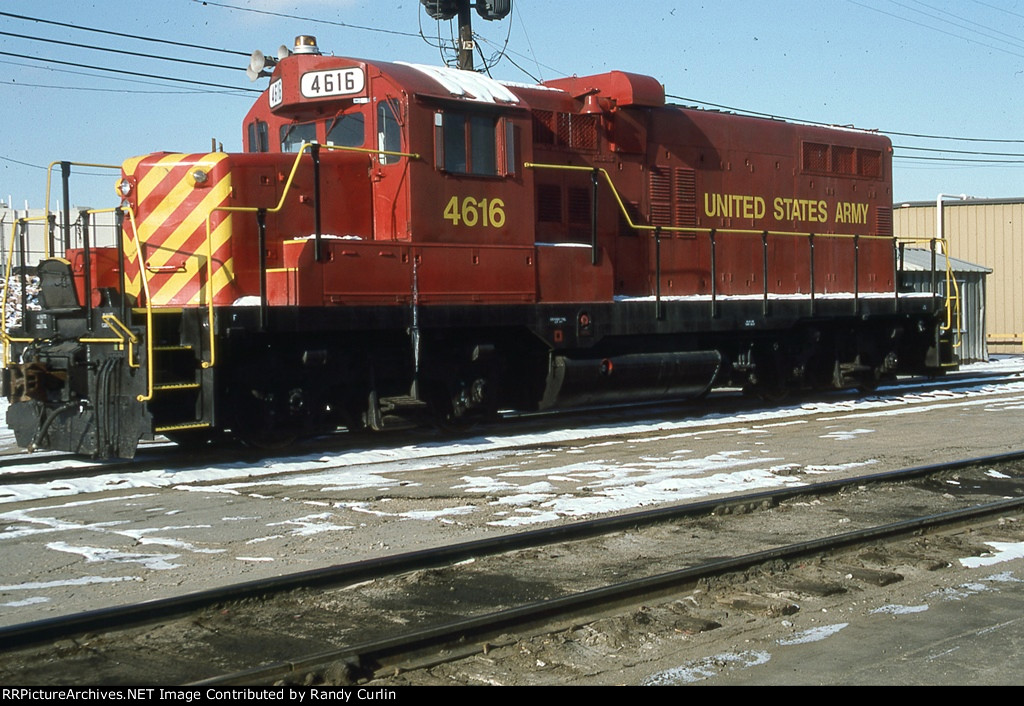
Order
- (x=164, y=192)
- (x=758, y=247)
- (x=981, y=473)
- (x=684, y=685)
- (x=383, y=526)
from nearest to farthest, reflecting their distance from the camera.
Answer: (x=684, y=685) → (x=383, y=526) → (x=981, y=473) → (x=164, y=192) → (x=758, y=247)

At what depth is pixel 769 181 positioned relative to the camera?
1521 centimetres

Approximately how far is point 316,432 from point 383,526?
361 centimetres

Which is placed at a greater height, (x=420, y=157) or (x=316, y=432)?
(x=420, y=157)

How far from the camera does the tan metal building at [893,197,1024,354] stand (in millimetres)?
33875

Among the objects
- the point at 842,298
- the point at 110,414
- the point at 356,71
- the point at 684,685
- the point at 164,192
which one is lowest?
the point at 684,685

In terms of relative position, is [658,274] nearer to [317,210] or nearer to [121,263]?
[317,210]

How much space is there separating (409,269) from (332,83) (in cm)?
205

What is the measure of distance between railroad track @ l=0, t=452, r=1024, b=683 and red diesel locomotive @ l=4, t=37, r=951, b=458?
13.9ft

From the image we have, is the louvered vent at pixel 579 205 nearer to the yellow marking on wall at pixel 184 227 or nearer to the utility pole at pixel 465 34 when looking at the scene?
the yellow marking on wall at pixel 184 227

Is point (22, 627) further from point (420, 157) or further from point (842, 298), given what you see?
point (842, 298)

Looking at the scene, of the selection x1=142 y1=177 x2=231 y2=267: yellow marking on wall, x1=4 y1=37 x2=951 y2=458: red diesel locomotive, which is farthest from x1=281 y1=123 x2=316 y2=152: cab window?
x1=142 y1=177 x2=231 y2=267: yellow marking on wall

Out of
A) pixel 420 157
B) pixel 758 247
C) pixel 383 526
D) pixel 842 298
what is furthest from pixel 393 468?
pixel 842 298

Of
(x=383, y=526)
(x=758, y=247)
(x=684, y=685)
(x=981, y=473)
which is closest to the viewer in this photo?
(x=684, y=685)

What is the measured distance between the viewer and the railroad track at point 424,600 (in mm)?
4527
